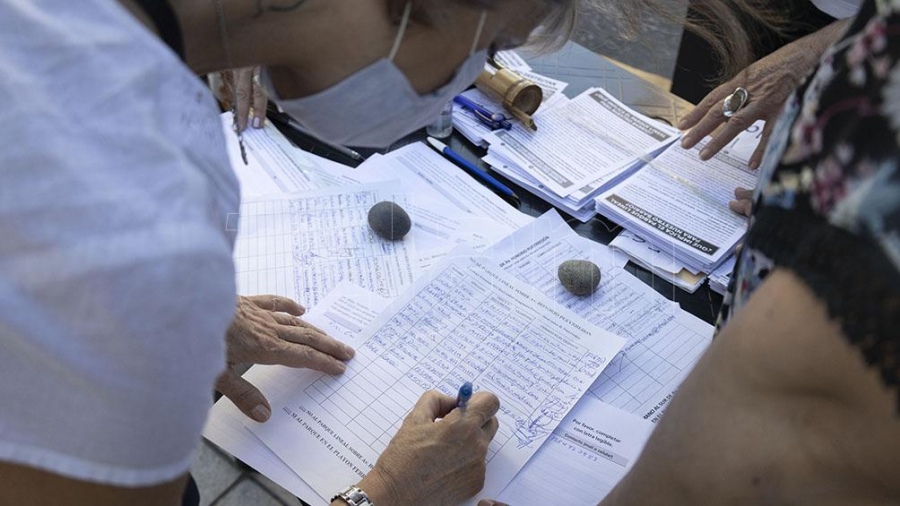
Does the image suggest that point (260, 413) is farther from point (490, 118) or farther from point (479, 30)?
point (490, 118)

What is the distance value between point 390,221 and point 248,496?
1.87 feet

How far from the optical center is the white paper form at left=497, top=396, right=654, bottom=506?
3.00 feet

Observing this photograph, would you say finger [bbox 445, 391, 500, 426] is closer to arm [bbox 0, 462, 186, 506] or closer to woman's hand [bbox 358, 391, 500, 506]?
woman's hand [bbox 358, 391, 500, 506]

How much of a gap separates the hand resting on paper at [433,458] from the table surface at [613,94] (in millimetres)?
453

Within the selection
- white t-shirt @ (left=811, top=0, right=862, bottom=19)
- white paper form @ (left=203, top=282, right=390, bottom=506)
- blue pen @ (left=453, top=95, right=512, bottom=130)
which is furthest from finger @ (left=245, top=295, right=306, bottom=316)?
white t-shirt @ (left=811, top=0, right=862, bottom=19)

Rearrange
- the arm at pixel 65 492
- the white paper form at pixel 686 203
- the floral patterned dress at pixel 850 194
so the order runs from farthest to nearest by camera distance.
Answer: the white paper form at pixel 686 203 < the arm at pixel 65 492 < the floral patterned dress at pixel 850 194

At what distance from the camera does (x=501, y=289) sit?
1156mm

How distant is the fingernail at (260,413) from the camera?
0.95 m

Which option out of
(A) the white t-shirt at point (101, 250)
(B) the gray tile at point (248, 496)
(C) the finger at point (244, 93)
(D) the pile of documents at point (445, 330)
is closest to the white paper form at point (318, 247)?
(D) the pile of documents at point (445, 330)

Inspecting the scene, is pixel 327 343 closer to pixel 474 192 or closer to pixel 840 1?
pixel 474 192

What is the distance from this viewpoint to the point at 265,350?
1.00m

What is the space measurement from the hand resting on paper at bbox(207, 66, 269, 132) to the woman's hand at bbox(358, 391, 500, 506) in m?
0.78

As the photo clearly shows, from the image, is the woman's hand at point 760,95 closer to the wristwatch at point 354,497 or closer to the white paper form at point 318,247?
the white paper form at point 318,247

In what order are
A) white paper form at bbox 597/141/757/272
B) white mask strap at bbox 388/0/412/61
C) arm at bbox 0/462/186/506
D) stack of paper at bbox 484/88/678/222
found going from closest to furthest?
arm at bbox 0/462/186/506
white mask strap at bbox 388/0/412/61
white paper form at bbox 597/141/757/272
stack of paper at bbox 484/88/678/222
